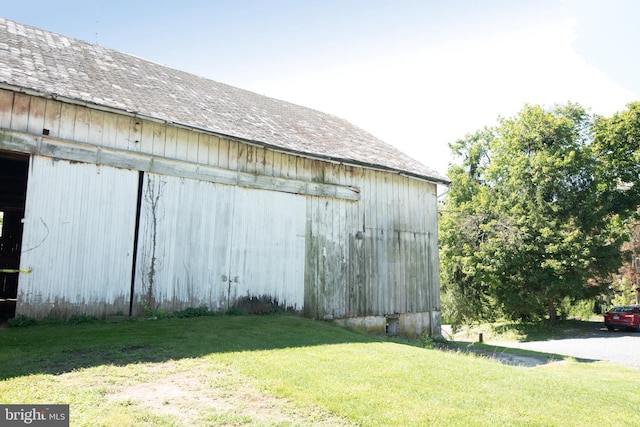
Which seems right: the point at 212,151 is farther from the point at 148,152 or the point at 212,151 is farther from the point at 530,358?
the point at 530,358

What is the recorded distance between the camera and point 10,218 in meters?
18.3

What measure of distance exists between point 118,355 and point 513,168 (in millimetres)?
25290

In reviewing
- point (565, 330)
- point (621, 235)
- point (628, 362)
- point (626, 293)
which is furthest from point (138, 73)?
point (626, 293)

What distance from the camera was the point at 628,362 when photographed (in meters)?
13.8

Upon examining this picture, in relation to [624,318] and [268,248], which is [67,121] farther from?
[624,318]

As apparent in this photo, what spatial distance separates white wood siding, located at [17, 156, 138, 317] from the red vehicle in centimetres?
2449

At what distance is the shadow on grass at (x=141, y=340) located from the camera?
6.15 meters

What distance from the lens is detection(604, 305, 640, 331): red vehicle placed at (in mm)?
23109

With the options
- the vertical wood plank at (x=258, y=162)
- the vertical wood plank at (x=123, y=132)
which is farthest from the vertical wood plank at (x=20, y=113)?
the vertical wood plank at (x=258, y=162)

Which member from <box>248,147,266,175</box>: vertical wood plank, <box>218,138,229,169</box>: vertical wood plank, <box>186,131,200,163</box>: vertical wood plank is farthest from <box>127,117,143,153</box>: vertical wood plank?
<box>248,147,266,175</box>: vertical wood plank

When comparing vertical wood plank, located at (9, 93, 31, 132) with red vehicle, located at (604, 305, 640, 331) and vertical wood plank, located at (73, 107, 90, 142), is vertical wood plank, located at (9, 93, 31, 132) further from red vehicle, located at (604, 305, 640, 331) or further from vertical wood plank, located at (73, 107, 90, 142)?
red vehicle, located at (604, 305, 640, 331)

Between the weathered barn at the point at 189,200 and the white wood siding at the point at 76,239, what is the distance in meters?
0.02

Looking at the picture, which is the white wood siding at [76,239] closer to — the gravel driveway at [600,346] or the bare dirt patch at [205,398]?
the bare dirt patch at [205,398]

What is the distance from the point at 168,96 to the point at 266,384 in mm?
9119
